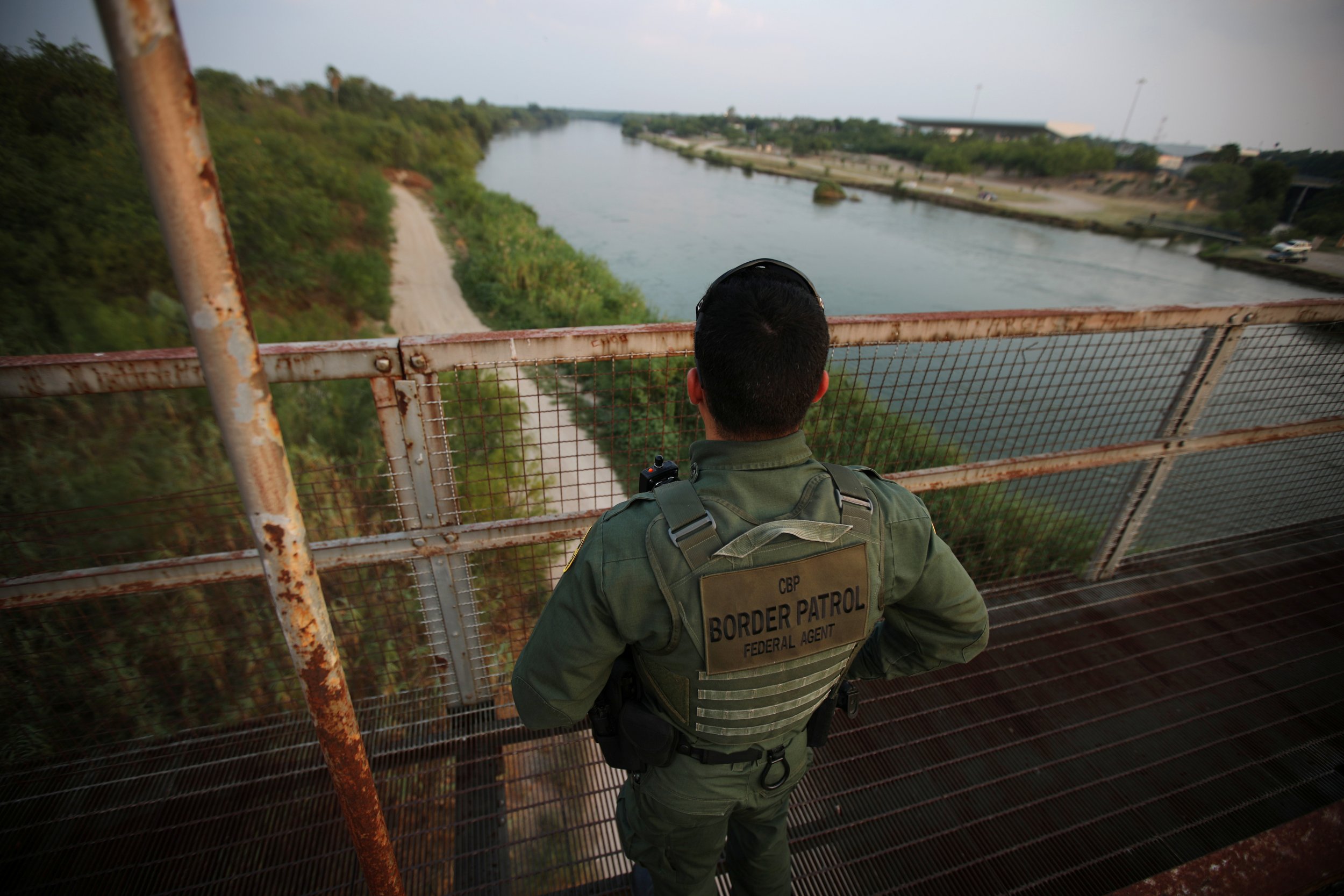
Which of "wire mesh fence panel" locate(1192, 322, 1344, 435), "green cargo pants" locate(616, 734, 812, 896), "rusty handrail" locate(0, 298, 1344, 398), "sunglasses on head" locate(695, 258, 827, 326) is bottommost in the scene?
"green cargo pants" locate(616, 734, 812, 896)

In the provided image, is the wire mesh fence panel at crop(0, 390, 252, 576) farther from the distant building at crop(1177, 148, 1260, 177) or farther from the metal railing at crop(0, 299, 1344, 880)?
the distant building at crop(1177, 148, 1260, 177)

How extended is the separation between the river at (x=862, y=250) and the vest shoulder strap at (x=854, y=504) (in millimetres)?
7355

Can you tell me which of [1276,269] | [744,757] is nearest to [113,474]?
[744,757]

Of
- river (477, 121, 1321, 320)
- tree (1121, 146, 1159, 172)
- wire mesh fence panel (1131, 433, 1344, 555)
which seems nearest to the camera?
wire mesh fence panel (1131, 433, 1344, 555)

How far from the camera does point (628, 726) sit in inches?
47.5

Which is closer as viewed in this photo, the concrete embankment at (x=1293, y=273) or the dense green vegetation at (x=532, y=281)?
the concrete embankment at (x=1293, y=273)

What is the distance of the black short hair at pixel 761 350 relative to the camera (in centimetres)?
101

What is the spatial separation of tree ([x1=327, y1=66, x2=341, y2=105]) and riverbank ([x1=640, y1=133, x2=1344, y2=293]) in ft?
94.4

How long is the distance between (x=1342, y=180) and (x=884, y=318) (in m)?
6.05

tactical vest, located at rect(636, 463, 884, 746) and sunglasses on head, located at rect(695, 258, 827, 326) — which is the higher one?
sunglasses on head, located at rect(695, 258, 827, 326)

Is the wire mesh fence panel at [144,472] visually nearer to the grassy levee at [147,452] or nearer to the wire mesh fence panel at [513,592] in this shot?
the grassy levee at [147,452]

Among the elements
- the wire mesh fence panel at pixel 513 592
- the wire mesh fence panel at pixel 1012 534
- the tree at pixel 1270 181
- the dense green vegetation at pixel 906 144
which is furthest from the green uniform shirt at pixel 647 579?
the dense green vegetation at pixel 906 144

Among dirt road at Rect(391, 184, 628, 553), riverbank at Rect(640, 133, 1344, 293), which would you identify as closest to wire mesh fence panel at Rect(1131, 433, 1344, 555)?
riverbank at Rect(640, 133, 1344, 293)

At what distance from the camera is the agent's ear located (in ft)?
3.68
